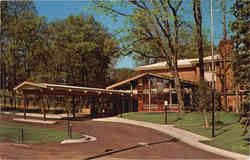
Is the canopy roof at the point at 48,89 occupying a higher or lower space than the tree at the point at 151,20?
lower

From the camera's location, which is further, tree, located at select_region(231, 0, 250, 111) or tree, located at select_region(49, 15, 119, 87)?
tree, located at select_region(49, 15, 119, 87)

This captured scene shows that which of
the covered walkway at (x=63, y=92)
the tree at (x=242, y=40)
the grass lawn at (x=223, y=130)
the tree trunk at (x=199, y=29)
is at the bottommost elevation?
the grass lawn at (x=223, y=130)

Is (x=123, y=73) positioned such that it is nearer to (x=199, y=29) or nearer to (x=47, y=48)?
(x=47, y=48)

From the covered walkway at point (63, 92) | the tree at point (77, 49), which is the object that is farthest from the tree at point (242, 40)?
the tree at point (77, 49)

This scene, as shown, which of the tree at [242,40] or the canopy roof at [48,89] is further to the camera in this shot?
the canopy roof at [48,89]

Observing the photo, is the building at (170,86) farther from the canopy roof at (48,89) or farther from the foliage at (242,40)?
the foliage at (242,40)

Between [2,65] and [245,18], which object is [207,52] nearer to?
[2,65]

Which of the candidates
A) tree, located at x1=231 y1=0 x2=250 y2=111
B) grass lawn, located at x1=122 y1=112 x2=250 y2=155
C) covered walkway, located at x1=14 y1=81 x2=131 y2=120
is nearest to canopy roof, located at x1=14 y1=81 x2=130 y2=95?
covered walkway, located at x1=14 y1=81 x2=131 y2=120

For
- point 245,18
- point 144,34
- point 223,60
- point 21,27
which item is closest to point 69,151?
point 245,18

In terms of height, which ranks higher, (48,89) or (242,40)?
(242,40)

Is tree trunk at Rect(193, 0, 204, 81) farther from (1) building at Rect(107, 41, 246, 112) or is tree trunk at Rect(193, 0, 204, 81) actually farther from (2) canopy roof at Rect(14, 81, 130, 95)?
(2) canopy roof at Rect(14, 81, 130, 95)

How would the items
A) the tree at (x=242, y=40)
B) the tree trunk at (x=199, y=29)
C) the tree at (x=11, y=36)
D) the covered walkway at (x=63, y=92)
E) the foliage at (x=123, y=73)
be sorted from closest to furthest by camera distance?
the tree at (x=242, y=40) < the covered walkway at (x=63, y=92) < the tree trunk at (x=199, y=29) < the tree at (x=11, y=36) < the foliage at (x=123, y=73)

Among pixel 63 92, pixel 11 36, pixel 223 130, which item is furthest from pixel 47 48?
pixel 223 130

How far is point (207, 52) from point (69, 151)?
169ft
